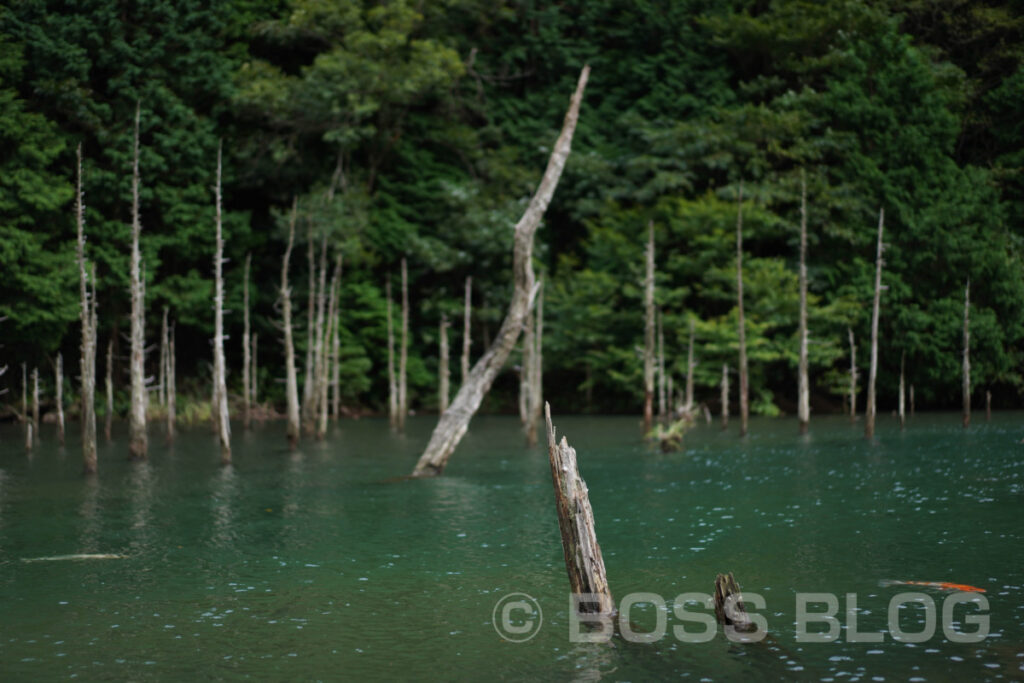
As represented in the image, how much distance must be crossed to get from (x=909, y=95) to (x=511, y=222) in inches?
793

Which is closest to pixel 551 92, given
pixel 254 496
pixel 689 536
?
pixel 254 496

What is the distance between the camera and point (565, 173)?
57.0m

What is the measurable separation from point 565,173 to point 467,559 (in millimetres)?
41525

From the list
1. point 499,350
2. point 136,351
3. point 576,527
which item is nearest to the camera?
point 576,527

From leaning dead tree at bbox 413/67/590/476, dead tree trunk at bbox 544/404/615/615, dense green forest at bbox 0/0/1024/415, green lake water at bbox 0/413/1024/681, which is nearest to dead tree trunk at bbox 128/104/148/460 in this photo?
green lake water at bbox 0/413/1024/681

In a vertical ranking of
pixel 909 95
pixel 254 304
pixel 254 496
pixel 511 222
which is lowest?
pixel 254 496

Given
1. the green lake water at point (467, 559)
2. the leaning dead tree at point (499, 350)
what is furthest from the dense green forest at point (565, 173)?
the leaning dead tree at point (499, 350)

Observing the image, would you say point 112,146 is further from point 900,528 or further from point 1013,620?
point 1013,620

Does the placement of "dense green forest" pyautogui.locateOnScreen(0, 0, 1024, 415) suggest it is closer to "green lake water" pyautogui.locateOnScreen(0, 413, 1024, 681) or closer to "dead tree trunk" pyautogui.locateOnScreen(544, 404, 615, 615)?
"green lake water" pyautogui.locateOnScreen(0, 413, 1024, 681)

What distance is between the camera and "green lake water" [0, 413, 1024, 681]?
11.9m

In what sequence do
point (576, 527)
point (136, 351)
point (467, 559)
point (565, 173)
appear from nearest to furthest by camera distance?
point (576, 527), point (467, 559), point (136, 351), point (565, 173)

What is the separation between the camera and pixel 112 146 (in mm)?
44812

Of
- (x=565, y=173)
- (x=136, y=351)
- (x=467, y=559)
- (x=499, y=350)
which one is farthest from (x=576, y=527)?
Answer: (x=565, y=173)

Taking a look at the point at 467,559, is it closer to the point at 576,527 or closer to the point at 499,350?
the point at 576,527
